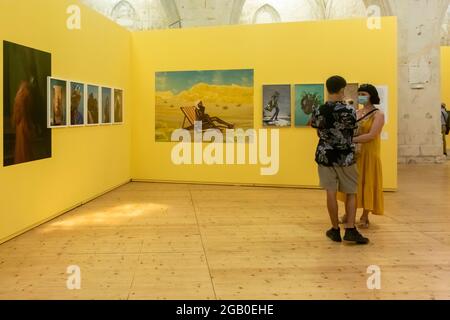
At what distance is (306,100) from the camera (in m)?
10.4

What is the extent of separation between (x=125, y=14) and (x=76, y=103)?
17878 millimetres

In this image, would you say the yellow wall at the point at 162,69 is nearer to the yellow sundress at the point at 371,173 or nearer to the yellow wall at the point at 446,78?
the yellow sundress at the point at 371,173

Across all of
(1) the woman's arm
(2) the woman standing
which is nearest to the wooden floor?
(2) the woman standing

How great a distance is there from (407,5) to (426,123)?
178 inches

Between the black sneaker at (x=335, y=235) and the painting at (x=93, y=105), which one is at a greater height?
the painting at (x=93, y=105)

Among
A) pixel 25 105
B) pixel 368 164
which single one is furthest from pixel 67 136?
pixel 368 164

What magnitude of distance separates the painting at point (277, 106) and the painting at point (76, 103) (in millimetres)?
4486

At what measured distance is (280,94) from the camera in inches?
416

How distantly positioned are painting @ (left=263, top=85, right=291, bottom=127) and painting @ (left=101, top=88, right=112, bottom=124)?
3790 mm

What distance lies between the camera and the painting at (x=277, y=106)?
10.5 m

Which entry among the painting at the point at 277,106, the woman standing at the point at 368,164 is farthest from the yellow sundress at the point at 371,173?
the painting at the point at 277,106

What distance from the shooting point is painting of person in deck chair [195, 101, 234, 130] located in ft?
36.0

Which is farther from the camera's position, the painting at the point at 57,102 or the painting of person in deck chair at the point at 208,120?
the painting of person in deck chair at the point at 208,120

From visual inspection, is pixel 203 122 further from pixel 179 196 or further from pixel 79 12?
pixel 79 12
